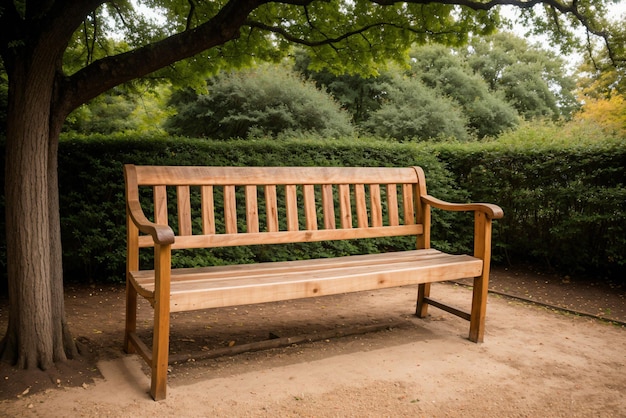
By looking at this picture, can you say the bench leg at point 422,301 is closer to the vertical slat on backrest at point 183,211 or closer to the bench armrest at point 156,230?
the vertical slat on backrest at point 183,211

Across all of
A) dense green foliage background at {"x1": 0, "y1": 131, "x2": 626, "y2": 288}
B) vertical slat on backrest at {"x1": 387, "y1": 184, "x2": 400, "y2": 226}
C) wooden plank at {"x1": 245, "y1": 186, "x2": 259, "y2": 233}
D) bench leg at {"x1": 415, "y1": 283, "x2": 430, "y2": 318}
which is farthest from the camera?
dense green foliage background at {"x1": 0, "y1": 131, "x2": 626, "y2": 288}

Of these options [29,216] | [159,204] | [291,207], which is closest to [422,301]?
[291,207]

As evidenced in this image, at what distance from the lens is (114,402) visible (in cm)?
275

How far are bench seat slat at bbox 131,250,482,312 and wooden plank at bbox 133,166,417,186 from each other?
23.6 inches

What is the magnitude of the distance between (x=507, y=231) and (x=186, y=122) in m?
10.2

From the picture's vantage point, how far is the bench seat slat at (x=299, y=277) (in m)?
2.86

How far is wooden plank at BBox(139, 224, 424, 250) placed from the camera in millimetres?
3408

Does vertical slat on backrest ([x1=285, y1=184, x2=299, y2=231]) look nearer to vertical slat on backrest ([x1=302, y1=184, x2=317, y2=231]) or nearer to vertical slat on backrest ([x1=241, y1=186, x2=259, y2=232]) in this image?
vertical slat on backrest ([x1=302, y1=184, x2=317, y2=231])

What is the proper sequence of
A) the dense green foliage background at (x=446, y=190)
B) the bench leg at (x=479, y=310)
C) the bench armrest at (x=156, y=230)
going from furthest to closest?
1. the dense green foliage background at (x=446, y=190)
2. the bench leg at (x=479, y=310)
3. the bench armrest at (x=156, y=230)

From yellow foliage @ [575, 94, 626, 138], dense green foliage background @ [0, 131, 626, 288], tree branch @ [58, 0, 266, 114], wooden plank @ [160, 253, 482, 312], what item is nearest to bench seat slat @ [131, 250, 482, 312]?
wooden plank @ [160, 253, 482, 312]

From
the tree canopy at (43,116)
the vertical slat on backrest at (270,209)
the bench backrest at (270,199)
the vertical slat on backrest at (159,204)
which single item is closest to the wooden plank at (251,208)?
the bench backrest at (270,199)

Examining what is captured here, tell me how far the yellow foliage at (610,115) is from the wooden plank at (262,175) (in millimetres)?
11019

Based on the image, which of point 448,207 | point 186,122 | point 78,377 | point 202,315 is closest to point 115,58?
point 78,377

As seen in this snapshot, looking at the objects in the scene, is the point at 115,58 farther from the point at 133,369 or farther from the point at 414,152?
the point at 414,152
